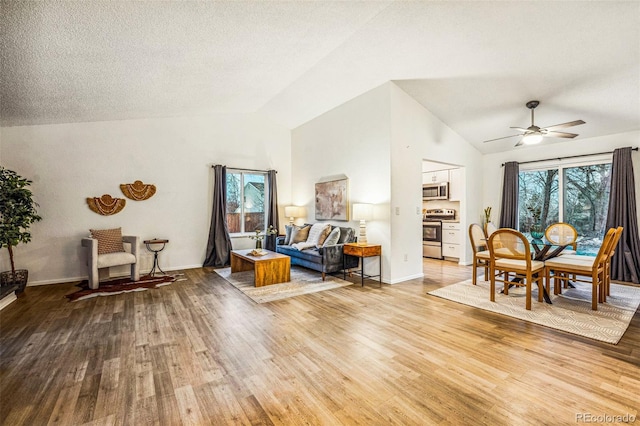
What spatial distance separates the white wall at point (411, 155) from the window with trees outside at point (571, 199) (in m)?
1.92

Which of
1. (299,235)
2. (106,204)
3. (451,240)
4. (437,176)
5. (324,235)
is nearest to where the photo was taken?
(106,204)

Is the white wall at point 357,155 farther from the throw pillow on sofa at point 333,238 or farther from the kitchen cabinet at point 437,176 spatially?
the kitchen cabinet at point 437,176

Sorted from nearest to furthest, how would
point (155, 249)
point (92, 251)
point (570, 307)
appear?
1. point (570, 307)
2. point (92, 251)
3. point (155, 249)

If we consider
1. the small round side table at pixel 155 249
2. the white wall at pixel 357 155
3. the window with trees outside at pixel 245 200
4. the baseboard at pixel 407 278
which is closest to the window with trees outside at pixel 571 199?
the baseboard at pixel 407 278

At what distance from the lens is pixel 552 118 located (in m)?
4.90

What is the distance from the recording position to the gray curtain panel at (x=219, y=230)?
6.28 meters

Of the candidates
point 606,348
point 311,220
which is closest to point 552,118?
point 606,348

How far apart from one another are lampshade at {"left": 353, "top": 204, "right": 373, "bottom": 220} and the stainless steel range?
112 inches

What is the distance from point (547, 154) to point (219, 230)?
700 centimetres

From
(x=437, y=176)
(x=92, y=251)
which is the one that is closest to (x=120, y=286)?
(x=92, y=251)

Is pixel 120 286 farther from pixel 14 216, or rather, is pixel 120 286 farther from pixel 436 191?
pixel 436 191

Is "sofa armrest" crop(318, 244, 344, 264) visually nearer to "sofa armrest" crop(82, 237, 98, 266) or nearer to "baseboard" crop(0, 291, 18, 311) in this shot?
"sofa armrest" crop(82, 237, 98, 266)

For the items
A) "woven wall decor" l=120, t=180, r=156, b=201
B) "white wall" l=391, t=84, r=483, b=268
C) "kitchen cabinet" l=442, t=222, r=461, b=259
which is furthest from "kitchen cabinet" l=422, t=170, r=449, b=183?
"woven wall decor" l=120, t=180, r=156, b=201

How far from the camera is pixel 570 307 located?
3512 millimetres
